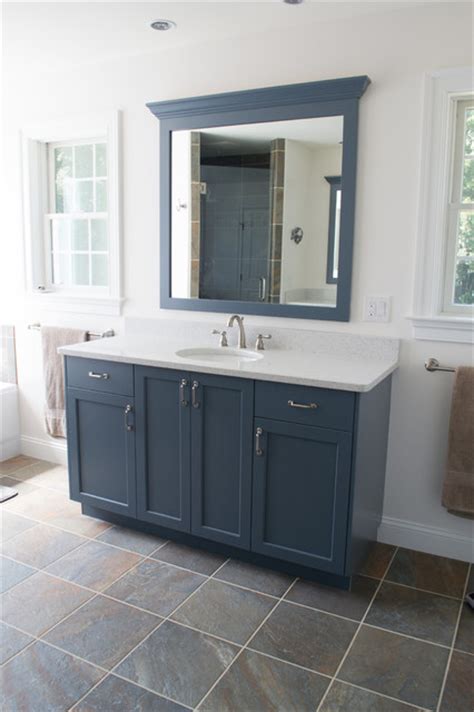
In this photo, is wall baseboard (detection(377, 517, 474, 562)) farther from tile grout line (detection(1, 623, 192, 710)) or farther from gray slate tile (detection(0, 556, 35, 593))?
gray slate tile (detection(0, 556, 35, 593))

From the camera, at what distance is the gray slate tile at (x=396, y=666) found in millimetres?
1824

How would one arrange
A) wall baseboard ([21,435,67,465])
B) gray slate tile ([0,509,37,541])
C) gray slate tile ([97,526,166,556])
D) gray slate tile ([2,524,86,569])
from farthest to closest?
wall baseboard ([21,435,67,465]) → gray slate tile ([0,509,37,541]) → gray slate tile ([97,526,166,556]) → gray slate tile ([2,524,86,569])

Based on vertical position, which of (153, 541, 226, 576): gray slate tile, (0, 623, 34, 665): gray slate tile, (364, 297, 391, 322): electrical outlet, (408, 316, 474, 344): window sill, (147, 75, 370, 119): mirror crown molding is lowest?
(0, 623, 34, 665): gray slate tile

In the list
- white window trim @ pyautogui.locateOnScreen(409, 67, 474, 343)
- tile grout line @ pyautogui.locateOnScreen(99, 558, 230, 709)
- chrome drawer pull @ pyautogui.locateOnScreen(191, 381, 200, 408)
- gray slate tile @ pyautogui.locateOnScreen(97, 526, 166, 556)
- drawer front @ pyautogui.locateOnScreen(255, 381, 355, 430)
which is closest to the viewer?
tile grout line @ pyautogui.locateOnScreen(99, 558, 230, 709)

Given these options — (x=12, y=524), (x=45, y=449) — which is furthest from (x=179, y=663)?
(x=45, y=449)

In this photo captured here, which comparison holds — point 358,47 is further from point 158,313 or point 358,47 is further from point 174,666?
point 174,666

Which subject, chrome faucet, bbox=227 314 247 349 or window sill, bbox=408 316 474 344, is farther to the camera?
chrome faucet, bbox=227 314 247 349

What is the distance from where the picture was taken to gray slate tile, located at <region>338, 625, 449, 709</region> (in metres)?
1.82

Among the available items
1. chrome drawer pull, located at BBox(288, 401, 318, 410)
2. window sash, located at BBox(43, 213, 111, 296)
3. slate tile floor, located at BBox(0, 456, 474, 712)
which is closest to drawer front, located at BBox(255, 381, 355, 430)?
chrome drawer pull, located at BBox(288, 401, 318, 410)

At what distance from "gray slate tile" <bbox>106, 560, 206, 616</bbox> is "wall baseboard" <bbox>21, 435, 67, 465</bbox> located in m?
1.43

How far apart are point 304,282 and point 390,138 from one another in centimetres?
74

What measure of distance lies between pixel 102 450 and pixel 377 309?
1.51m

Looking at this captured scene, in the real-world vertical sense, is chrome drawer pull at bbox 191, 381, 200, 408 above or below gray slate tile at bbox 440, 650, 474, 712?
above

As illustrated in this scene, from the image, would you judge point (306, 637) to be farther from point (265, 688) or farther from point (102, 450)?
point (102, 450)
